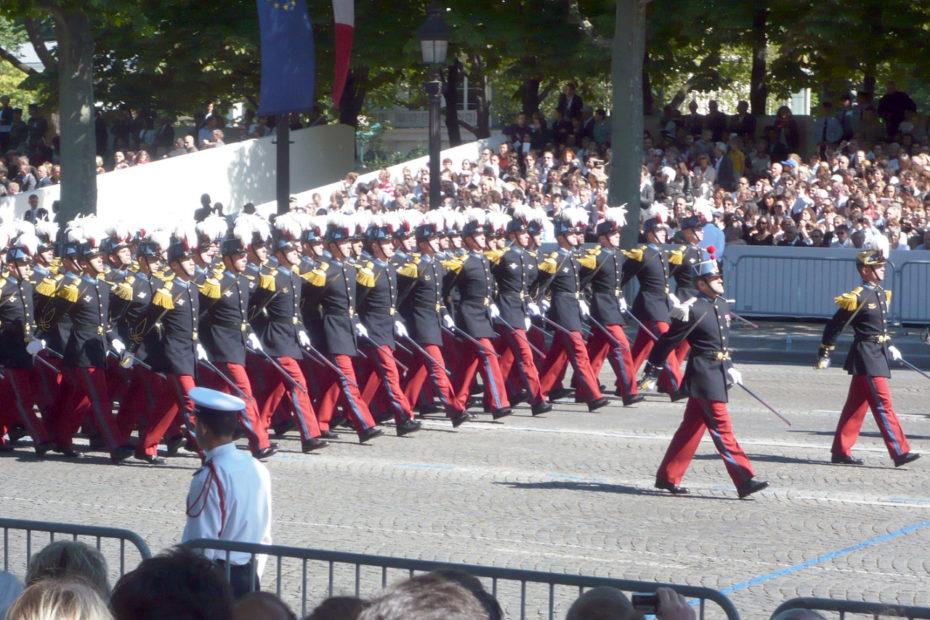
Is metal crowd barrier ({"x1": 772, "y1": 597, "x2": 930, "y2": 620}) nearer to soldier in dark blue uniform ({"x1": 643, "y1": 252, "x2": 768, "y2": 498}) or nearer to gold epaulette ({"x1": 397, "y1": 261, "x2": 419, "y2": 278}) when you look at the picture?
soldier in dark blue uniform ({"x1": 643, "y1": 252, "x2": 768, "y2": 498})

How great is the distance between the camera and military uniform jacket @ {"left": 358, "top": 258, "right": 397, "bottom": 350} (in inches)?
488

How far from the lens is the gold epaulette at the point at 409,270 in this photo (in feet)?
42.5

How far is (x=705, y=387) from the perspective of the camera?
31.9 ft

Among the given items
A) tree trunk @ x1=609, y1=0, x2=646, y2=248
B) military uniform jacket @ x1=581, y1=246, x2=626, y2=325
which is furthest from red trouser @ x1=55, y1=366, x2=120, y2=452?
tree trunk @ x1=609, y1=0, x2=646, y2=248

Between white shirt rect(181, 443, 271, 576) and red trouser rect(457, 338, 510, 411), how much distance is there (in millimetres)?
7220

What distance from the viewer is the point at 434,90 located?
18.8 metres

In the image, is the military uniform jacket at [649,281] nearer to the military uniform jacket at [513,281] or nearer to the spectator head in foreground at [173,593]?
the military uniform jacket at [513,281]

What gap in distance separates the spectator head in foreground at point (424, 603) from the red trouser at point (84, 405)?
8.64 metres

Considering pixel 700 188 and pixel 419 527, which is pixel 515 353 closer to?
pixel 419 527

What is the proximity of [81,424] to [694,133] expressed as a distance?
1477 cm

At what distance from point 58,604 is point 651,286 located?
37.1 feet

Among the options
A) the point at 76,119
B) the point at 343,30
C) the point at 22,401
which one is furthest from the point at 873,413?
the point at 76,119

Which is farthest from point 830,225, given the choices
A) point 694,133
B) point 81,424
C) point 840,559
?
point 840,559

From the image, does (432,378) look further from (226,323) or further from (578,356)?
(226,323)
